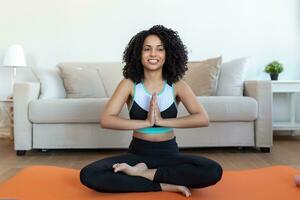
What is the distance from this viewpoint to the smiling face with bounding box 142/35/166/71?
1781 mm

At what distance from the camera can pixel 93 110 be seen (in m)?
2.94

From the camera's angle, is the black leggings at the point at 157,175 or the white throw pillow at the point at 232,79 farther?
the white throw pillow at the point at 232,79

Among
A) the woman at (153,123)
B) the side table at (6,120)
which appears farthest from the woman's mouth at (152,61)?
the side table at (6,120)

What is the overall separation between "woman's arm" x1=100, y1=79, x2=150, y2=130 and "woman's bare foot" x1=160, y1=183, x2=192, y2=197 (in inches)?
11.2

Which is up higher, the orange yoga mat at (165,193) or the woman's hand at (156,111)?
the woman's hand at (156,111)

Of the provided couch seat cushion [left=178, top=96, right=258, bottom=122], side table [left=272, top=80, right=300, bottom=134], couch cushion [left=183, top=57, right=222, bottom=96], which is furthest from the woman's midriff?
side table [left=272, top=80, right=300, bottom=134]

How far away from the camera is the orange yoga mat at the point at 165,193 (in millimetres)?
1577

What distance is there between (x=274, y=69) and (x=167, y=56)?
2266 mm

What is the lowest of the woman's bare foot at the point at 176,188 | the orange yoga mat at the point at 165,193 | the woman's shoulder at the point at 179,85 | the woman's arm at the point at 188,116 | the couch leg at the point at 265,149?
the couch leg at the point at 265,149

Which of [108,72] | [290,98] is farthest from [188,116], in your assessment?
[290,98]

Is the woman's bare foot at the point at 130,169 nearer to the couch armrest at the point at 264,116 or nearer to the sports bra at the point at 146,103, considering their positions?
the sports bra at the point at 146,103

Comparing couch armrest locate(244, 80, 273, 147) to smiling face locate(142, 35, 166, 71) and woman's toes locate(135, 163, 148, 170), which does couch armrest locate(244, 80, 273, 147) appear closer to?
smiling face locate(142, 35, 166, 71)

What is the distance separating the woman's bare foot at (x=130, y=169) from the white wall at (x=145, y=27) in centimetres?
249

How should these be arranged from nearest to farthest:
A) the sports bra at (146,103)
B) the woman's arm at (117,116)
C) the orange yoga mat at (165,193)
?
1. the orange yoga mat at (165,193)
2. the woman's arm at (117,116)
3. the sports bra at (146,103)
